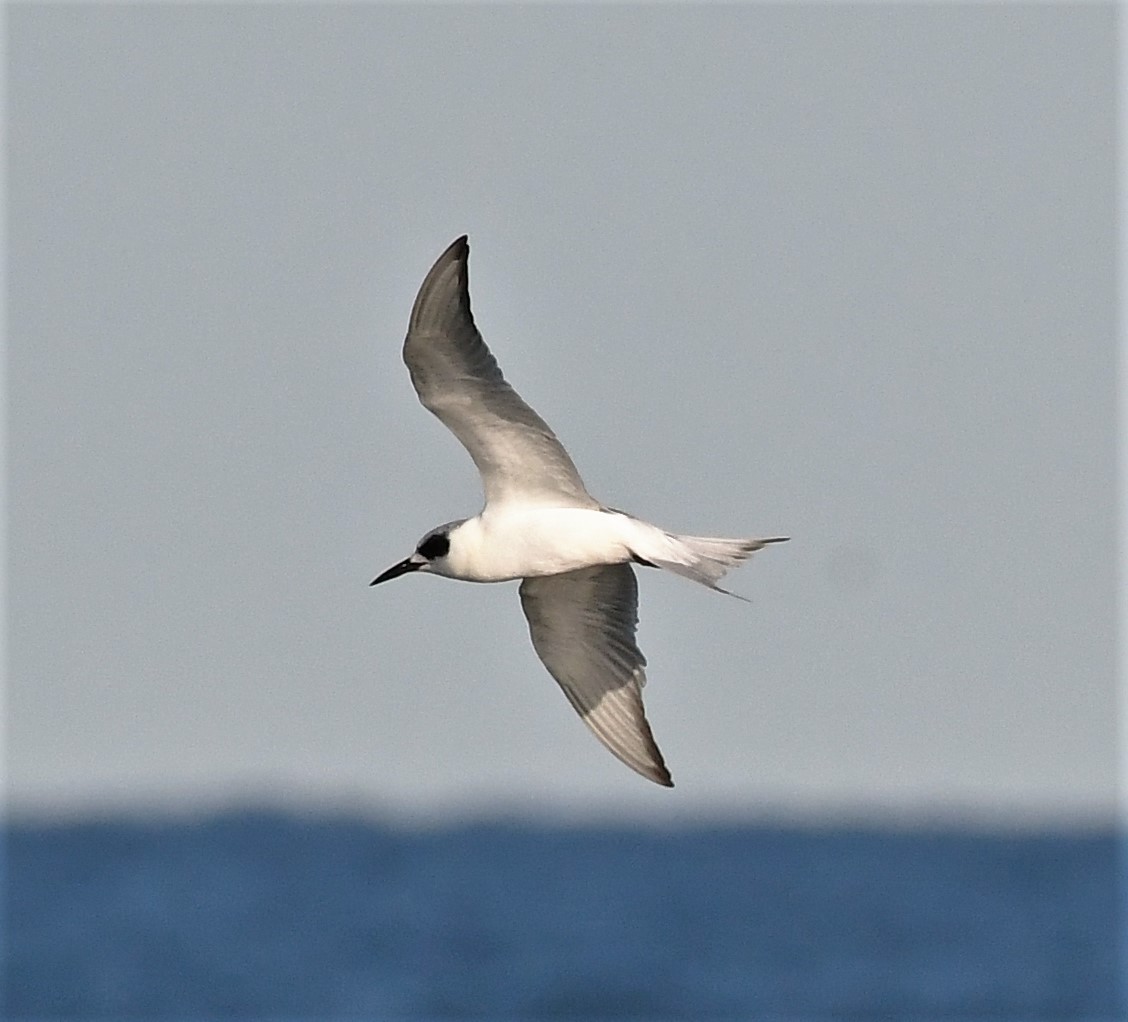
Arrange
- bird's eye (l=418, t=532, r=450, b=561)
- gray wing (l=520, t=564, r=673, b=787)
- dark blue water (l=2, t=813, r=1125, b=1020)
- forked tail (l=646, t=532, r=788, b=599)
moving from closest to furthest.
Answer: forked tail (l=646, t=532, r=788, b=599) → bird's eye (l=418, t=532, r=450, b=561) → gray wing (l=520, t=564, r=673, b=787) → dark blue water (l=2, t=813, r=1125, b=1020)

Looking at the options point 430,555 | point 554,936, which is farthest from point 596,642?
point 554,936

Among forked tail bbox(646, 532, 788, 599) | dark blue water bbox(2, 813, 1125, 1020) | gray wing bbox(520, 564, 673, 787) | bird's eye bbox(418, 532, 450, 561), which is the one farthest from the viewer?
dark blue water bbox(2, 813, 1125, 1020)

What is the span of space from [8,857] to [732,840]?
85.9ft

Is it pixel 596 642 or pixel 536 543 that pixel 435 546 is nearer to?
pixel 536 543

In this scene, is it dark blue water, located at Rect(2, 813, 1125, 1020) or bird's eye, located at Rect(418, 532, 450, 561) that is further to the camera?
dark blue water, located at Rect(2, 813, 1125, 1020)

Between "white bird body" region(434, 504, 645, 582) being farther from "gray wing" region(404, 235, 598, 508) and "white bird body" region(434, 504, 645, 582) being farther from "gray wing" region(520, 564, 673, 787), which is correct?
"gray wing" region(520, 564, 673, 787)

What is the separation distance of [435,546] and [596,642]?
99 centimetres

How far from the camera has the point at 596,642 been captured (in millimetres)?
14344

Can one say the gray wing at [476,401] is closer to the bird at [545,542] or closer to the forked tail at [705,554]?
the bird at [545,542]

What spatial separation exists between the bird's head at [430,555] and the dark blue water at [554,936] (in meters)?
24.2

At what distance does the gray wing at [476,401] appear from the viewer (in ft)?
42.7

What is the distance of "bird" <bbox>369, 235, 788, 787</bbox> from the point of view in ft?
43.1

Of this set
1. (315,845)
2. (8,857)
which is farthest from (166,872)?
(315,845)

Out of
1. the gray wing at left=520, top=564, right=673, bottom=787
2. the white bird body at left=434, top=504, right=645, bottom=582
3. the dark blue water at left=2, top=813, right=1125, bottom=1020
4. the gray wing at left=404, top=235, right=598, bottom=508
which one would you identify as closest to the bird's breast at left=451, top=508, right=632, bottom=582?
the white bird body at left=434, top=504, right=645, bottom=582
